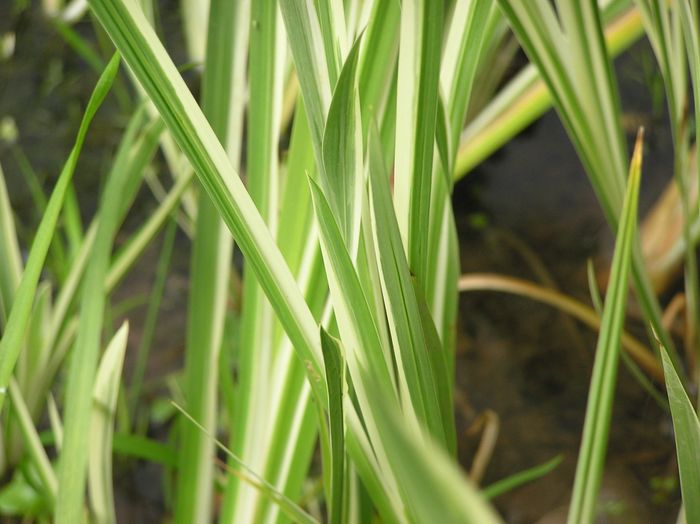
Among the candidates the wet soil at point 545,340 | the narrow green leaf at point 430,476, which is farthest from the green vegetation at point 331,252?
the wet soil at point 545,340

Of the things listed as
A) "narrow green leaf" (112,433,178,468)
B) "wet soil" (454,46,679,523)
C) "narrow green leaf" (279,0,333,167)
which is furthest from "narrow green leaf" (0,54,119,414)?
"wet soil" (454,46,679,523)

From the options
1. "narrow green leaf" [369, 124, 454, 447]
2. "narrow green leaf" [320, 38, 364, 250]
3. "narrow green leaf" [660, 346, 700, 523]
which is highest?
"narrow green leaf" [320, 38, 364, 250]

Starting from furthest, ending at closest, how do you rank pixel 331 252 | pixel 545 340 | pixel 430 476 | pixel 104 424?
pixel 545 340, pixel 104 424, pixel 331 252, pixel 430 476

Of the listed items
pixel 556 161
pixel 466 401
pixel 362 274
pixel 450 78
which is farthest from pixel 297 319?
pixel 556 161

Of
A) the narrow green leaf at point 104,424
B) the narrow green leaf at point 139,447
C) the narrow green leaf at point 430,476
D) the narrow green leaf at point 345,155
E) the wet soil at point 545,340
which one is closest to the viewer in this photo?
the narrow green leaf at point 430,476

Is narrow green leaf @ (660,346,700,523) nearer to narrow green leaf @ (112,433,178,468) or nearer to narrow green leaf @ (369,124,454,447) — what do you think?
narrow green leaf @ (369,124,454,447)

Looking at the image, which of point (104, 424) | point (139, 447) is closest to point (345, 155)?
point (104, 424)

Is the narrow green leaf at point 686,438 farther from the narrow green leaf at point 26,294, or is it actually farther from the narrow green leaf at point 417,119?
the narrow green leaf at point 26,294

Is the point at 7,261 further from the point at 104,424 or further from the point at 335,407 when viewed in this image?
the point at 335,407
